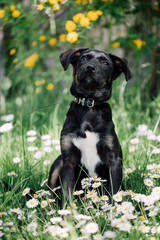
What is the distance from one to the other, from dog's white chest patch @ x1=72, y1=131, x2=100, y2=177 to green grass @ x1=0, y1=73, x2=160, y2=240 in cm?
28

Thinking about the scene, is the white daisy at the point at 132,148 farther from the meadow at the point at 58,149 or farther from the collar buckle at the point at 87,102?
the collar buckle at the point at 87,102

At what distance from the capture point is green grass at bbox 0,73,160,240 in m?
2.05

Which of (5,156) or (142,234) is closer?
(142,234)

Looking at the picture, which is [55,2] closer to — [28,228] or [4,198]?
[4,198]

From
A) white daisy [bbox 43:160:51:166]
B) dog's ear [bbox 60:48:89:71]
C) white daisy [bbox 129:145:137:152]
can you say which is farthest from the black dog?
white daisy [bbox 129:145:137:152]

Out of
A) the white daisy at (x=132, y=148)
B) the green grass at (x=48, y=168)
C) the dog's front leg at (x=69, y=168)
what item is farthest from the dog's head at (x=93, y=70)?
the white daisy at (x=132, y=148)

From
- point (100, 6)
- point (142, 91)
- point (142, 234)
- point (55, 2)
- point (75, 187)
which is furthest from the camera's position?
point (142, 91)

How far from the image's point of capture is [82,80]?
8.54ft

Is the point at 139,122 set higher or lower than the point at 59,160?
lower

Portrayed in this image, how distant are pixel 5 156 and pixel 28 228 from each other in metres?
1.34

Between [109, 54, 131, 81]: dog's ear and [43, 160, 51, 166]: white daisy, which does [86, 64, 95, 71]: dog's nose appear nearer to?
[109, 54, 131, 81]: dog's ear

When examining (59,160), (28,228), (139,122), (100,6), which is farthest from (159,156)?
(100,6)

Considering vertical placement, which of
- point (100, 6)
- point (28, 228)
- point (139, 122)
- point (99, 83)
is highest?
point (100, 6)

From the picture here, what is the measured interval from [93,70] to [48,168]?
109 centimetres
